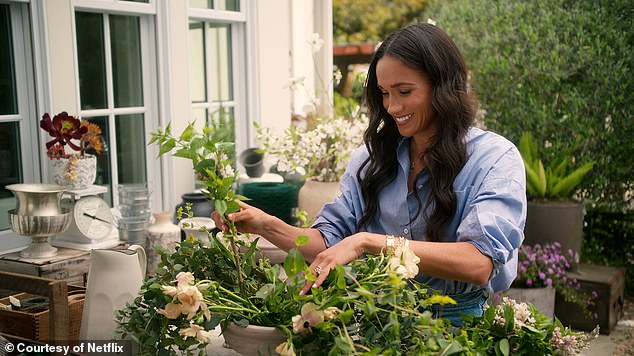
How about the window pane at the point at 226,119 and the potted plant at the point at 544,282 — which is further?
the window pane at the point at 226,119

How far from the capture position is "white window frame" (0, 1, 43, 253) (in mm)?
2846

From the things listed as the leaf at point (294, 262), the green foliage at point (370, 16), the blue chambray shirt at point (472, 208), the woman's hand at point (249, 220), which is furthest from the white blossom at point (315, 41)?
the green foliage at point (370, 16)

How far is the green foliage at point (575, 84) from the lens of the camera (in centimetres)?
451

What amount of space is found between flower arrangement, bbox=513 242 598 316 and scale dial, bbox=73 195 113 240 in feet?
7.24

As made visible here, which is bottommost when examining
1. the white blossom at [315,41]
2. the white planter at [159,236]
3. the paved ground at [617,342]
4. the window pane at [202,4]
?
the paved ground at [617,342]

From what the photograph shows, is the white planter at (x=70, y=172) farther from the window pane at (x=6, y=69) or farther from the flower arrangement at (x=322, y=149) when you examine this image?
the flower arrangement at (x=322, y=149)

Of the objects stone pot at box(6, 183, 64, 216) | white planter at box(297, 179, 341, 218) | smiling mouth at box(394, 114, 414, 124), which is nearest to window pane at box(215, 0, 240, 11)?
white planter at box(297, 179, 341, 218)

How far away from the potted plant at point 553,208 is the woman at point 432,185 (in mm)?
2394

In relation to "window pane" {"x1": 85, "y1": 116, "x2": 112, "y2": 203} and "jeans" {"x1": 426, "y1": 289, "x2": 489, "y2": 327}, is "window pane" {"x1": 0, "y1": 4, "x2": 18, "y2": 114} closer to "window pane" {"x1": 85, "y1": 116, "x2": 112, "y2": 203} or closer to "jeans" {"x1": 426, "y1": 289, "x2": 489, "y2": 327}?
"window pane" {"x1": 85, "y1": 116, "x2": 112, "y2": 203}

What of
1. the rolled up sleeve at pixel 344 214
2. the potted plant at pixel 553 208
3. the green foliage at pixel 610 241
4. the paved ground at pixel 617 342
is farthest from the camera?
the green foliage at pixel 610 241

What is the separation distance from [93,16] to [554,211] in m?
2.72

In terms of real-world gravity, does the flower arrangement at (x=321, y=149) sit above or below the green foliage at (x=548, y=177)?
above

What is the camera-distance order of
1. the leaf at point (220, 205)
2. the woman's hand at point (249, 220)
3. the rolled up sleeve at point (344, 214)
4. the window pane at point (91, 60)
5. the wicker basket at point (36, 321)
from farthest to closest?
the window pane at point (91, 60)
the wicker basket at point (36, 321)
the rolled up sleeve at point (344, 214)
the woman's hand at point (249, 220)
the leaf at point (220, 205)

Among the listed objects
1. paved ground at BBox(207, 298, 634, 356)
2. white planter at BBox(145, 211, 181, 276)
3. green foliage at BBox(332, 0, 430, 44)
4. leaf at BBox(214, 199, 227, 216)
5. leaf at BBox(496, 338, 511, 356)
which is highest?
green foliage at BBox(332, 0, 430, 44)
